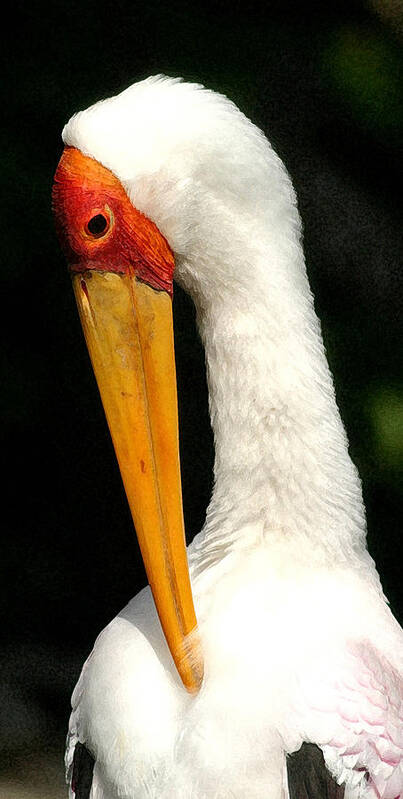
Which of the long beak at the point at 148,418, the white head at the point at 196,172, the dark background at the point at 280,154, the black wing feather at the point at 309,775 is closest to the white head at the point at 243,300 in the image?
the white head at the point at 196,172

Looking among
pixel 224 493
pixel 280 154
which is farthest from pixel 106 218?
pixel 280 154

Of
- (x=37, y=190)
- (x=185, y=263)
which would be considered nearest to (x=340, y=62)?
(x=37, y=190)

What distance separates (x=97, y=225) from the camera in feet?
5.64

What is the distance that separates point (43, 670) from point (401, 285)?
1733 millimetres

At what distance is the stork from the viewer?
1729 mm

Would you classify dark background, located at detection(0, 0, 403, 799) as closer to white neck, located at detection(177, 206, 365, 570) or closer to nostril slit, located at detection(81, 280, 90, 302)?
white neck, located at detection(177, 206, 365, 570)

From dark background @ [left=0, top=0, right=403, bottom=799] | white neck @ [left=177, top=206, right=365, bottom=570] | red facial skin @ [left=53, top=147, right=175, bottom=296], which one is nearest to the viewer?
red facial skin @ [left=53, top=147, right=175, bottom=296]

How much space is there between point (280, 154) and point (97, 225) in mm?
1846

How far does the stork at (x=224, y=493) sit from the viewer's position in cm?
173

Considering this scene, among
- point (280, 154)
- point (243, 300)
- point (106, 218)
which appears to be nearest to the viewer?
point (106, 218)

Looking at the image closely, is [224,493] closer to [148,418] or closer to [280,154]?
[148,418]

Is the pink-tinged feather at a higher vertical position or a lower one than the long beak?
lower

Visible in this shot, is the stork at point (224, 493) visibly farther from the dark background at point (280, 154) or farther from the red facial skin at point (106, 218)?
the dark background at point (280, 154)

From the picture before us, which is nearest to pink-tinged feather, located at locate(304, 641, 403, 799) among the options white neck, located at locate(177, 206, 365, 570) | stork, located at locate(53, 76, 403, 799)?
stork, located at locate(53, 76, 403, 799)
